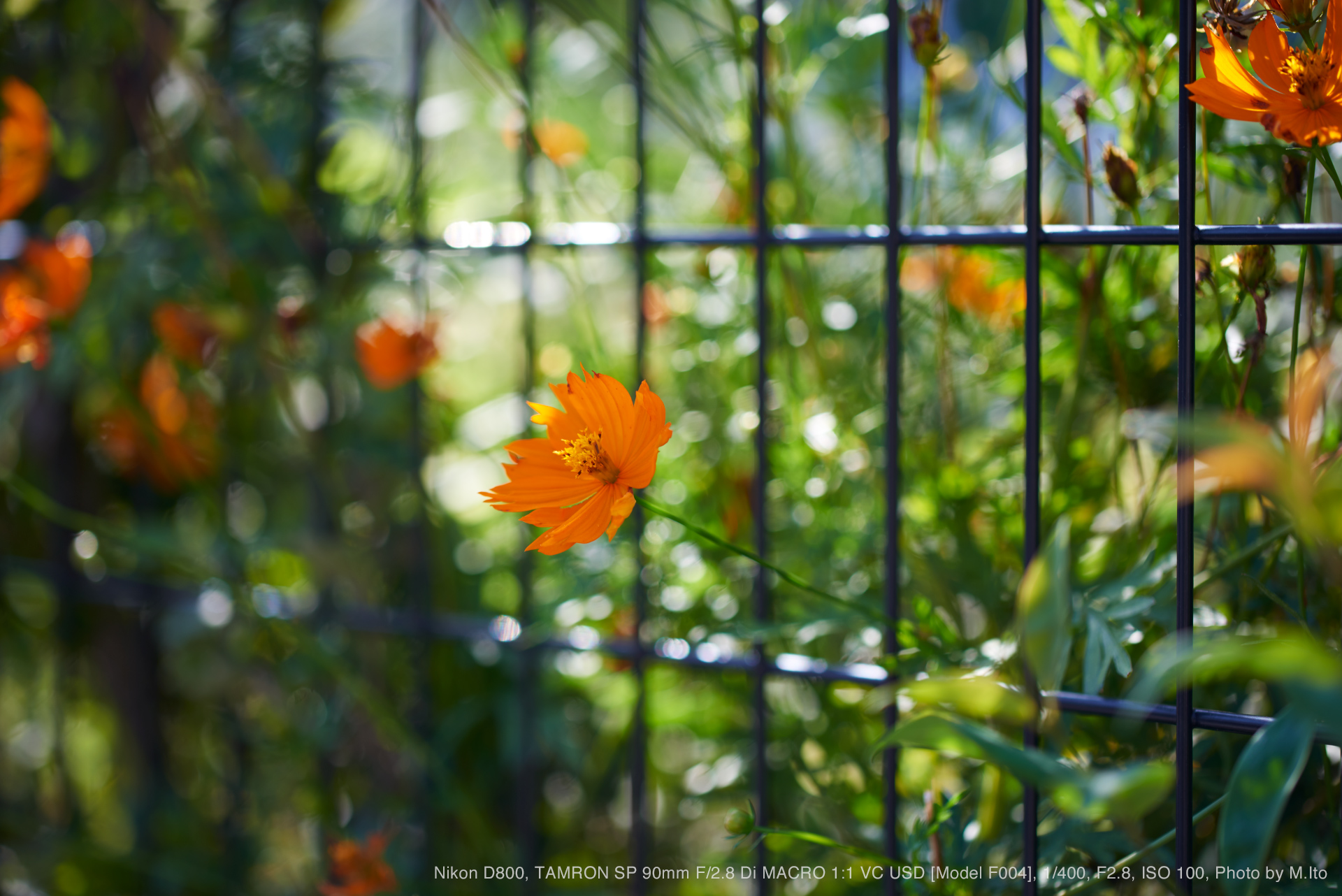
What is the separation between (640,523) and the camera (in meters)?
0.90

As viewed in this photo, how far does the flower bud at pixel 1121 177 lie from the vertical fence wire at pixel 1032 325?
0.05 m

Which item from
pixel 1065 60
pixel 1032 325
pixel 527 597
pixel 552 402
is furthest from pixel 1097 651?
pixel 552 402

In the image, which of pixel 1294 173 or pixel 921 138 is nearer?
pixel 1294 173

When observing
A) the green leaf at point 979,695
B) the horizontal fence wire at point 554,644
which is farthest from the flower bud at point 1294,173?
the green leaf at point 979,695

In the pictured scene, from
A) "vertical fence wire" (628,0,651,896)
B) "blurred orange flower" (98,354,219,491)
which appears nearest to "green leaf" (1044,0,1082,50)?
"vertical fence wire" (628,0,651,896)

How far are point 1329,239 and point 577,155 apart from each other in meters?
0.82

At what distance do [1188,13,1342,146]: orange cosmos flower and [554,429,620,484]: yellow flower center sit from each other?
41cm

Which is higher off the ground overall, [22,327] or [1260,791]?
[22,327]

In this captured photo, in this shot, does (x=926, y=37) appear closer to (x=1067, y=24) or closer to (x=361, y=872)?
(x=1067, y=24)

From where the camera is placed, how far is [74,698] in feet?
4.63

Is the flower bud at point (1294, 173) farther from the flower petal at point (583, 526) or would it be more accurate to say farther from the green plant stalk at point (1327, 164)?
the flower petal at point (583, 526)

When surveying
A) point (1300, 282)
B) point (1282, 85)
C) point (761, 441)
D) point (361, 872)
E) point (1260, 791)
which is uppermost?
point (1282, 85)

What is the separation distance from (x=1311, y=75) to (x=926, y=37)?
0.26m

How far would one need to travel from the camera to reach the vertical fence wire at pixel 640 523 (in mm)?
854
